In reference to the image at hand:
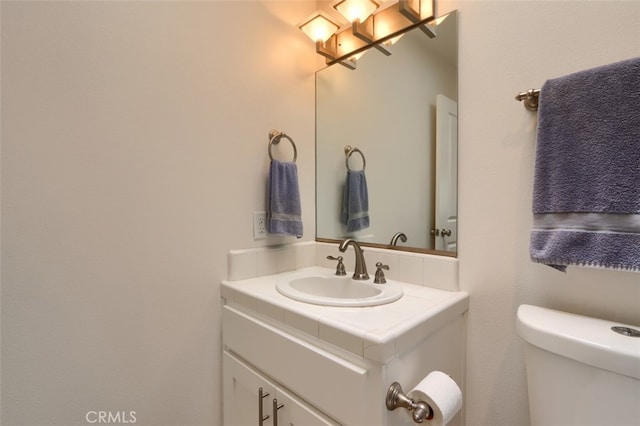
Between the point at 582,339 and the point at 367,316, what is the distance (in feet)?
1.50

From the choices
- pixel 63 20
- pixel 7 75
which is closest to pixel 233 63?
pixel 63 20

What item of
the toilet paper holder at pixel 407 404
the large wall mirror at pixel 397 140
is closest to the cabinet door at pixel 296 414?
the toilet paper holder at pixel 407 404

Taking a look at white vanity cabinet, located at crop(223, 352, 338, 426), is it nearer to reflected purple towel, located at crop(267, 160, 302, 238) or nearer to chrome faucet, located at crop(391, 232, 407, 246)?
reflected purple towel, located at crop(267, 160, 302, 238)

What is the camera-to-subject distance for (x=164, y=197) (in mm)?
987

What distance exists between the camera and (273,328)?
2.89 ft

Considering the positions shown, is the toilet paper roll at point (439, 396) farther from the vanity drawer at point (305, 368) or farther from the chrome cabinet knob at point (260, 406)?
the chrome cabinet knob at point (260, 406)

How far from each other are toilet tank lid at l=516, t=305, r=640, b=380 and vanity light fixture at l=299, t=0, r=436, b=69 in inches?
38.6

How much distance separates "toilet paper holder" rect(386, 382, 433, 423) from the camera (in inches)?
24.4

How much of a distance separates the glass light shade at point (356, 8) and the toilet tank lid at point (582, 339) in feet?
3.89

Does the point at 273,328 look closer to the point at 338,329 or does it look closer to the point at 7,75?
the point at 338,329

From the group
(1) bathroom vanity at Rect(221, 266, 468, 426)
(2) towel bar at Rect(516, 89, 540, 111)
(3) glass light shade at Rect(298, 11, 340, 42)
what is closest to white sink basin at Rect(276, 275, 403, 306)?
(1) bathroom vanity at Rect(221, 266, 468, 426)

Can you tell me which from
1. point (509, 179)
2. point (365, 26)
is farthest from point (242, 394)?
point (365, 26)

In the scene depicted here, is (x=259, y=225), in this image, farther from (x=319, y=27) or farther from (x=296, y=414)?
(x=319, y=27)

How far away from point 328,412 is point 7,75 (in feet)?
3.85
